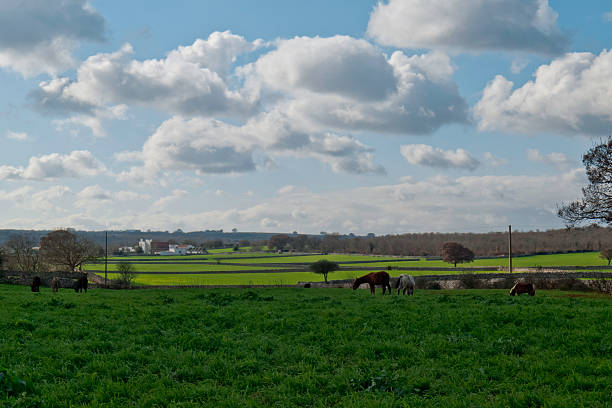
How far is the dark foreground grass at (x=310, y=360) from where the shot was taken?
801cm

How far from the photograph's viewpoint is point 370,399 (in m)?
7.82

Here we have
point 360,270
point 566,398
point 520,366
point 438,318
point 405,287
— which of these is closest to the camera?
point 566,398

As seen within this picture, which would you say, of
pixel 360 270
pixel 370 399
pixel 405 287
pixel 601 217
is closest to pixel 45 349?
pixel 370 399

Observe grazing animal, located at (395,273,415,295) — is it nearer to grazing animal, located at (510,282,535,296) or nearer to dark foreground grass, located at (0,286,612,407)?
grazing animal, located at (510,282,535,296)

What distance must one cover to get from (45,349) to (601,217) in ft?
136

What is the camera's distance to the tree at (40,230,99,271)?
7825cm

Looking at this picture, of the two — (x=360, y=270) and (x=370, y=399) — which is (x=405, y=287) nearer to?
(x=370, y=399)

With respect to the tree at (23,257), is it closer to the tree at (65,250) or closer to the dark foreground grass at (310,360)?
the tree at (65,250)

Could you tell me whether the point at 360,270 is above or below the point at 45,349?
below

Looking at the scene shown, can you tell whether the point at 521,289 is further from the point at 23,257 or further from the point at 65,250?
the point at 23,257

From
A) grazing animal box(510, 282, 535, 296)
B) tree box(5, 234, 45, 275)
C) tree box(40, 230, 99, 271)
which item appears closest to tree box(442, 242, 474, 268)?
tree box(40, 230, 99, 271)

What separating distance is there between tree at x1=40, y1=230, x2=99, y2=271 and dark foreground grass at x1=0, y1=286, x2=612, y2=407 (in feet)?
231

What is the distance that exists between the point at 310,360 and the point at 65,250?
81.0 metres

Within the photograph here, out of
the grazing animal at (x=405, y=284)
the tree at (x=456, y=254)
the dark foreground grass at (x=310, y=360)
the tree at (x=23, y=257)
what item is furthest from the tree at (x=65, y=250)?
the tree at (x=456, y=254)
